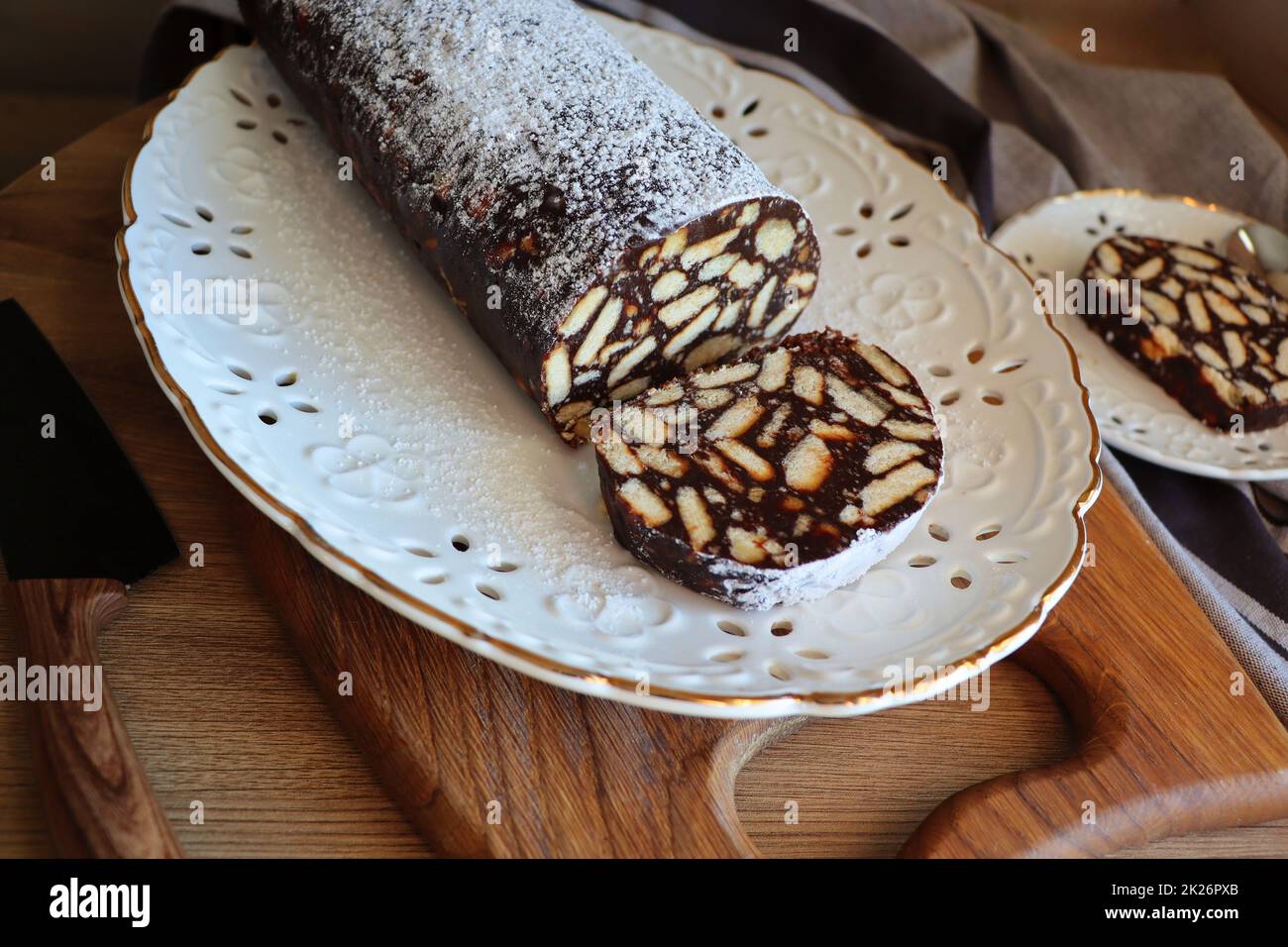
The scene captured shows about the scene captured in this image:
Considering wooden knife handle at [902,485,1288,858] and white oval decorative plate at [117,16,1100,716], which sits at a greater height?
white oval decorative plate at [117,16,1100,716]

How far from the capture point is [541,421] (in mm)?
1740

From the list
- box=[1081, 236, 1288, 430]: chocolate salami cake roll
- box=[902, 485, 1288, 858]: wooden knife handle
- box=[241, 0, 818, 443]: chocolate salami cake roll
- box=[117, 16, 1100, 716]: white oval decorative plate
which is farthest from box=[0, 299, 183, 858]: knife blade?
box=[1081, 236, 1288, 430]: chocolate salami cake roll

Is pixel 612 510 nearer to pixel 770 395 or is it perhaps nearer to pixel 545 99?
pixel 770 395

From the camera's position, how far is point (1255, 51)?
9.82ft

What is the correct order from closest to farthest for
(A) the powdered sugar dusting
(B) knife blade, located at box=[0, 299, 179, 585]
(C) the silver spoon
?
(B) knife blade, located at box=[0, 299, 179, 585] → (A) the powdered sugar dusting → (C) the silver spoon

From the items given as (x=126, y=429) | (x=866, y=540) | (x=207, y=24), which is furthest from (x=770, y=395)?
(x=207, y=24)

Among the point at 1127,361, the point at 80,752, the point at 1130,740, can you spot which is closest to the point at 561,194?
the point at 80,752

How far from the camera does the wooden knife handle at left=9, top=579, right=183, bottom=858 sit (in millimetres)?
1226

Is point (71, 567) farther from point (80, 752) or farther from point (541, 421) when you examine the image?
point (541, 421)

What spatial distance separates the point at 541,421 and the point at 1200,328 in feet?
4.25

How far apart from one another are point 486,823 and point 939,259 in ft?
4.21

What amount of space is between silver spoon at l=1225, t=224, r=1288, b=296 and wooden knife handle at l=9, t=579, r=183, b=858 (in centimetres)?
227

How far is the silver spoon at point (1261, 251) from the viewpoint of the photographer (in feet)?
7.86

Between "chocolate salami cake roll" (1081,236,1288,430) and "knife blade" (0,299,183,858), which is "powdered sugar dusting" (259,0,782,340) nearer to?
"knife blade" (0,299,183,858)
